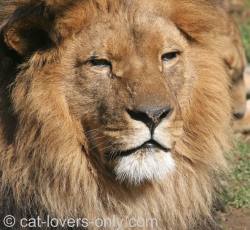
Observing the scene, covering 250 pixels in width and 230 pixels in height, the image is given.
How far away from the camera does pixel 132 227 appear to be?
4.04 m

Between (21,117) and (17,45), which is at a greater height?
(17,45)

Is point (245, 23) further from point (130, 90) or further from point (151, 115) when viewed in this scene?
point (151, 115)

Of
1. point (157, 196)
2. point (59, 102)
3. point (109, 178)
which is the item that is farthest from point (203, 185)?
point (59, 102)

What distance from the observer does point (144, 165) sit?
3645mm

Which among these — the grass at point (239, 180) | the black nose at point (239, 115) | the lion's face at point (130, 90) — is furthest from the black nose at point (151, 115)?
the black nose at point (239, 115)

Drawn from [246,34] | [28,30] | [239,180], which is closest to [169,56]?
[28,30]

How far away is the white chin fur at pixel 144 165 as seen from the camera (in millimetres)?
3611

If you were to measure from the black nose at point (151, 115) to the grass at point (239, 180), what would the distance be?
132 cm

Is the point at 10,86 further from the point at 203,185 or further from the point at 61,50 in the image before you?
the point at 203,185

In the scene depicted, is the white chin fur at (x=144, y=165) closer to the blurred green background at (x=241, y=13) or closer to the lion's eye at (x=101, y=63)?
the lion's eye at (x=101, y=63)

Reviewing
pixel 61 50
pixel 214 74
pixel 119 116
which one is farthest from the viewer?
pixel 214 74

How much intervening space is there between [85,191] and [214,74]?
900 mm

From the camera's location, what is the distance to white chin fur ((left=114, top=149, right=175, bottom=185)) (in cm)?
361

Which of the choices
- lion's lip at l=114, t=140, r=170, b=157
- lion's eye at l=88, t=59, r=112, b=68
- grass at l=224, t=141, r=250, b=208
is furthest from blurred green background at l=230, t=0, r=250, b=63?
lion's lip at l=114, t=140, r=170, b=157
